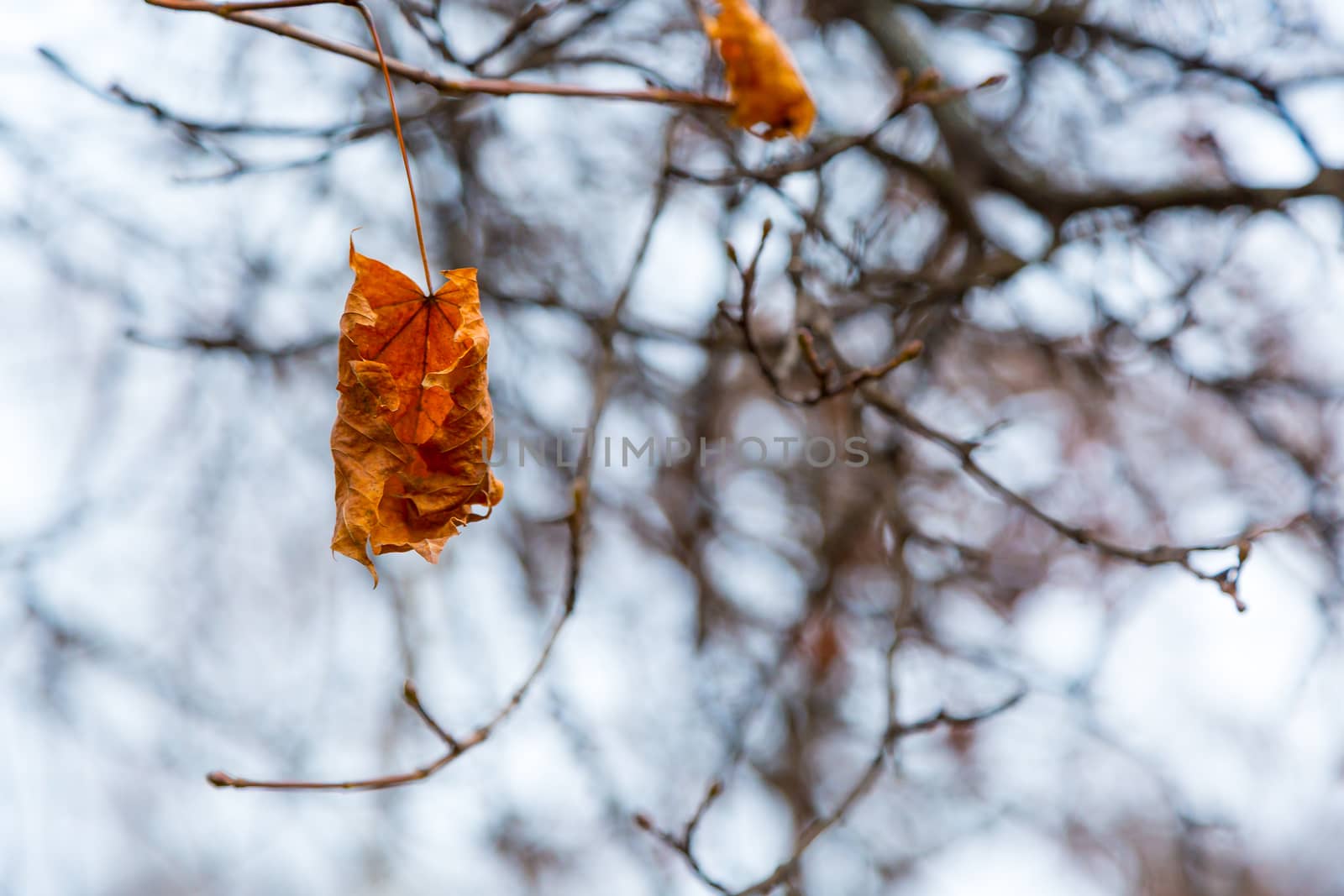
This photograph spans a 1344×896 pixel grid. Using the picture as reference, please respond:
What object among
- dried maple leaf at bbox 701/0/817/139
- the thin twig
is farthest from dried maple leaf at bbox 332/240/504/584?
dried maple leaf at bbox 701/0/817/139

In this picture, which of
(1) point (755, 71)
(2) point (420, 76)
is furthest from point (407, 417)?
(1) point (755, 71)

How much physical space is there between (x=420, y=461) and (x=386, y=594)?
2342 mm

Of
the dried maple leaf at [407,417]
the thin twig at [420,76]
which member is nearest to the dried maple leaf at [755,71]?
the thin twig at [420,76]

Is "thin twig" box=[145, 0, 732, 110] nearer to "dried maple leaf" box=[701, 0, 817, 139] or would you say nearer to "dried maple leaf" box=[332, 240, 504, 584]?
"dried maple leaf" box=[701, 0, 817, 139]

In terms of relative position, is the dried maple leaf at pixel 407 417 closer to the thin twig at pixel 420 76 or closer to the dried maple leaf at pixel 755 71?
the thin twig at pixel 420 76

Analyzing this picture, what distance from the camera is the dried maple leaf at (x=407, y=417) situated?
4.03 ft

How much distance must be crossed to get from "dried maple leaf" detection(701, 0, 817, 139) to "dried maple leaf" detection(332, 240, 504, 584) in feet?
2.22

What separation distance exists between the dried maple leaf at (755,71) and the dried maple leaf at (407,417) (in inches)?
26.6

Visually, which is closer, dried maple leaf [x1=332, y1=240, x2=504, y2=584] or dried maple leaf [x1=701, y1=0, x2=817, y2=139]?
dried maple leaf [x1=332, y1=240, x2=504, y2=584]

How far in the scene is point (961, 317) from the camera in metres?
2.76

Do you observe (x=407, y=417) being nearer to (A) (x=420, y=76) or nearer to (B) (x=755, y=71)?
(A) (x=420, y=76)

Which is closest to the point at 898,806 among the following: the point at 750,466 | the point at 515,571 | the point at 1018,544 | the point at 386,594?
the point at 1018,544

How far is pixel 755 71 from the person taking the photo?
5.41 ft

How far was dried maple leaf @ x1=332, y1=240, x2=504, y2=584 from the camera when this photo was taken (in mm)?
1228
